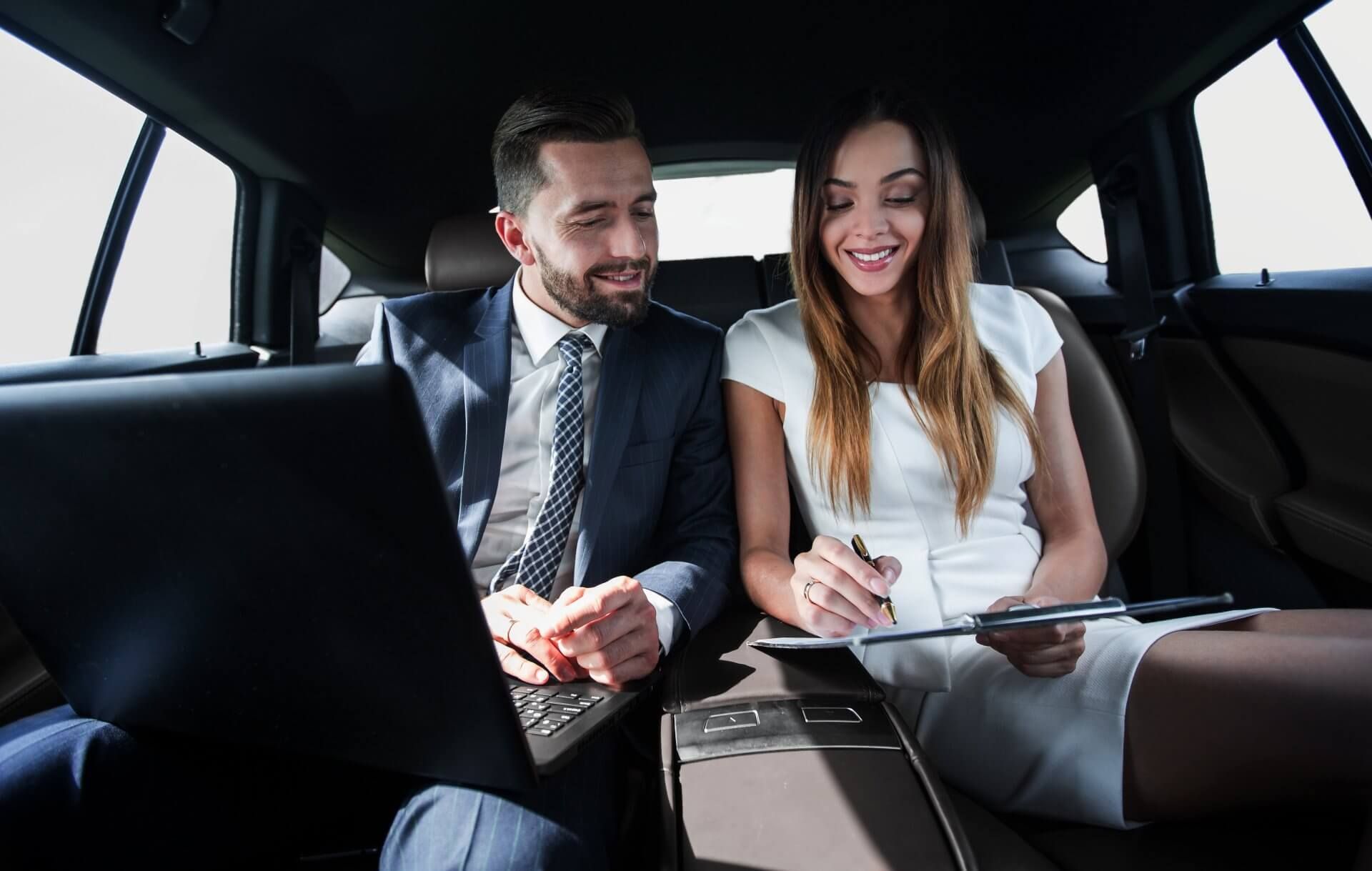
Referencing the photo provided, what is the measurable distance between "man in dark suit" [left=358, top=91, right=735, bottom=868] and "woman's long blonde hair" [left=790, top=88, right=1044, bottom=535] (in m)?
0.19

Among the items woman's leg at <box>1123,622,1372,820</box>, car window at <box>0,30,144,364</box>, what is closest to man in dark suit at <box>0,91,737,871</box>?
woman's leg at <box>1123,622,1372,820</box>

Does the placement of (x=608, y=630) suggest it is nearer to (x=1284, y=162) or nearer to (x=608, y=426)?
(x=608, y=426)

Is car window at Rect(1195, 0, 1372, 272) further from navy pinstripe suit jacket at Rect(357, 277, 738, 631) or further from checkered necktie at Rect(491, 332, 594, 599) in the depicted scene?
checkered necktie at Rect(491, 332, 594, 599)

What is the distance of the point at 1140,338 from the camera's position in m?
1.98

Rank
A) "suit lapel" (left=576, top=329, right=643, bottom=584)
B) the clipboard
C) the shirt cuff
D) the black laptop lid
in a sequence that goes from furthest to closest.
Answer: "suit lapel" (left=576, top=329, right=643, bottom=584), the shirt cuff, the clipboard, the black laptop lid

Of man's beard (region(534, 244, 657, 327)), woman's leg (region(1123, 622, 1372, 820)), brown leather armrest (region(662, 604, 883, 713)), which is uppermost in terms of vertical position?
man's beard (region(534, 244, 657, 327))

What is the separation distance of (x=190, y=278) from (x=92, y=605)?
74.3 inches

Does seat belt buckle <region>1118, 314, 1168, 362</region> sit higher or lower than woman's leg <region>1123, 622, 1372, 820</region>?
higher

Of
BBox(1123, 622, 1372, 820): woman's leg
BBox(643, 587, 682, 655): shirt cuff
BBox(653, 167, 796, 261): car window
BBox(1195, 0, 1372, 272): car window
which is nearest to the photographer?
BBox(1123, 622, 1372, 820): woman's leg

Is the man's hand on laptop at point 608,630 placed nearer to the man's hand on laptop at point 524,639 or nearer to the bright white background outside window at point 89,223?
the man's hand on laptop at point 524,639

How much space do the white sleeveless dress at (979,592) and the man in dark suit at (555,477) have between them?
0.47ft

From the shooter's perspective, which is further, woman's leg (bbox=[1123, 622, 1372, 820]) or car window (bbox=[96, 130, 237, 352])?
car window (bbox=[96, 130, 237, 352])

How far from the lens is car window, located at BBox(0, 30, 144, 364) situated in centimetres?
178

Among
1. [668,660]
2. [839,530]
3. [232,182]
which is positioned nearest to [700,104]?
[232,182]
